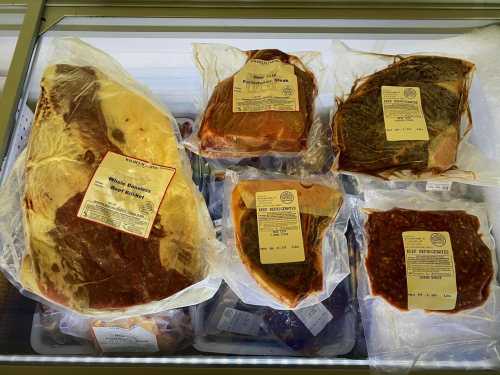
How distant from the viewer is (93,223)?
841 millimetres

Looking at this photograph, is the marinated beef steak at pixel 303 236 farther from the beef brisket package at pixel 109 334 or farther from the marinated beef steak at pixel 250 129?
the beef brisket package at pixel 109 334

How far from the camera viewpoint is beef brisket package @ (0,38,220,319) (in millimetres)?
833

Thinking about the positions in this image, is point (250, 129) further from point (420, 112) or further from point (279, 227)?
point (420, 112)

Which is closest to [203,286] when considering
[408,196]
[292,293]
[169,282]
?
[169,282]

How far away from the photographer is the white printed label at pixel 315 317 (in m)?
0.97

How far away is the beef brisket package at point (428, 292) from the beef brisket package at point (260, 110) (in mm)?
264

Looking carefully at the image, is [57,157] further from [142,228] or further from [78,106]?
[142,228]

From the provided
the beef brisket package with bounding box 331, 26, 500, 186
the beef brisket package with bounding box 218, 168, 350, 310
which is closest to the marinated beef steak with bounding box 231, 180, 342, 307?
the beef brisket package with bounding box 218, 168, 350, 310

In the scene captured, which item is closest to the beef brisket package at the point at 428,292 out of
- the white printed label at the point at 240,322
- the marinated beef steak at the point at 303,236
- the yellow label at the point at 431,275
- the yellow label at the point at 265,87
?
the yellow label at the point at 431,275

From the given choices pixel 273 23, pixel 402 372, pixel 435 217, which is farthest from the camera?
pixel 273 23


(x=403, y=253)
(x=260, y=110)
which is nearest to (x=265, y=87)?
(x=260, y=110)

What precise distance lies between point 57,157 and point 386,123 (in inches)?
26.7

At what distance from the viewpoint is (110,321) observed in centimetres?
86

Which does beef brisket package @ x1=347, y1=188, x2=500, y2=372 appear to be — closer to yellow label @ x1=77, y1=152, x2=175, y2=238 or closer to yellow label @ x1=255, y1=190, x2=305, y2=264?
yellow label @ x1=255, y1=190, x2=305, y2=264
